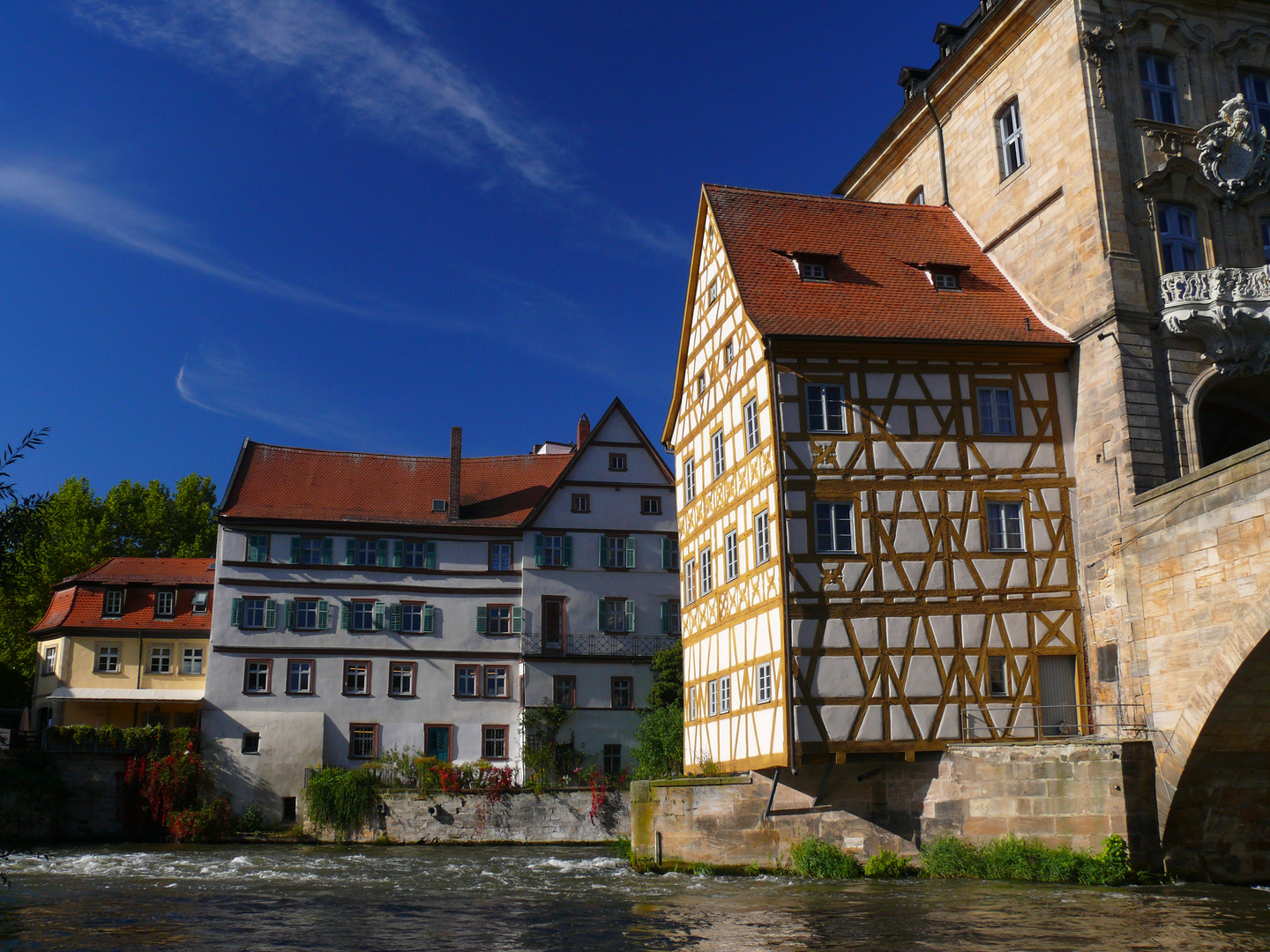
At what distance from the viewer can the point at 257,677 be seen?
3856 cm

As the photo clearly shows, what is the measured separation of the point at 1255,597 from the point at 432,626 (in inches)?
1086

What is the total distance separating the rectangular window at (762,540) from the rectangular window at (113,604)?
89.5 feet

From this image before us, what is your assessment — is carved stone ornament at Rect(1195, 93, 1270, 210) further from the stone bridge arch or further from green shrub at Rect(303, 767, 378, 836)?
green shrub at Rect(303, 767, 378, 836)

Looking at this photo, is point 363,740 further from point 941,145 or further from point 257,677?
point 941,145

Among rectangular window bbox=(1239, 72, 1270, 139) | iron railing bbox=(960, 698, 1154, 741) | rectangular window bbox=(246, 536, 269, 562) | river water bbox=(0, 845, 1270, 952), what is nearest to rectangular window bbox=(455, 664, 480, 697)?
rectangular window bbox=(246, 536, 269, 562)

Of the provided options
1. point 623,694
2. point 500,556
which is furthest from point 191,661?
point 623,694

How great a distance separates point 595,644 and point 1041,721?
20.4 metres

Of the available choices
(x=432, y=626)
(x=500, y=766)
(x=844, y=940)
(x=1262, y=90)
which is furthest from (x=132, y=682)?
(x=1262, y=90)

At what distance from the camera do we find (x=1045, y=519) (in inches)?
882

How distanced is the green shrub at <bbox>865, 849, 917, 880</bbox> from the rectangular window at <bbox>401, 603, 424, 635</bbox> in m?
22.3

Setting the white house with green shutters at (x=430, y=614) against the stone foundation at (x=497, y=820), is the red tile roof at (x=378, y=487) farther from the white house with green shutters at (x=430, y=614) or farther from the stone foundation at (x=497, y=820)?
the stone foundation at (x=497, y=820)

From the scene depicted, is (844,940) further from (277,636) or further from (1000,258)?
(277,636)

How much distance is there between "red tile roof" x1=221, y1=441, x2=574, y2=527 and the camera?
40719mm

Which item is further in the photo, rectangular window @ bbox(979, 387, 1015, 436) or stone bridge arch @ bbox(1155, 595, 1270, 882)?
rectangular window @ bbox(979, 387, 1015, 436)
